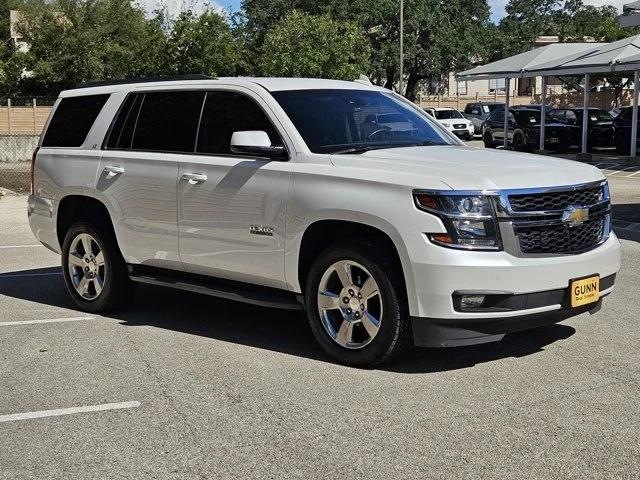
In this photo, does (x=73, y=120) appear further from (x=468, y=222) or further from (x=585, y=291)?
(x=585, y=291)

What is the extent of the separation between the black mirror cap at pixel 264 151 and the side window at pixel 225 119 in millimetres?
317

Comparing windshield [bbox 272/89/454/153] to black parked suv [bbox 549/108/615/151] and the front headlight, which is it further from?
black parked suv [bbox 549/108/615/151]

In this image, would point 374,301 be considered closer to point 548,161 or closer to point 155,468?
point 548,161

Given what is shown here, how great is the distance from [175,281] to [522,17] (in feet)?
281

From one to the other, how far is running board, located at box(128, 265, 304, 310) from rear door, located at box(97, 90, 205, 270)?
99 mm

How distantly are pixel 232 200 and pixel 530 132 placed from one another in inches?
1029

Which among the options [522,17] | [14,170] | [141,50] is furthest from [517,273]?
[522,17]

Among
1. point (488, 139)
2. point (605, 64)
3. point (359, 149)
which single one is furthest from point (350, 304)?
point (488, 139)

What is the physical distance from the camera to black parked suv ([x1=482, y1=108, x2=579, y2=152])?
101ft

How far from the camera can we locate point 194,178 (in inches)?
274

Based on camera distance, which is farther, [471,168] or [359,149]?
[359,149]

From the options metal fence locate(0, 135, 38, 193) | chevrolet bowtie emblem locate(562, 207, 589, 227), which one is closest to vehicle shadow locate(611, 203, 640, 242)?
chevrolet bowtie emblem locate(562, 207, 589, 227)

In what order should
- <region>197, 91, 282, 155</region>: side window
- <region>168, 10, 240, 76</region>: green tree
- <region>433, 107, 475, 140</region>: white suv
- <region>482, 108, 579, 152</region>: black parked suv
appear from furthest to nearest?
<region>168, 10, 240, 76</region>: green tree → <region>433, 107, 475, 140</region>: white suv → <region>482, 108, 579, 152</region>: black parked suv → <region>197, 91, 282, 155</region>: side window

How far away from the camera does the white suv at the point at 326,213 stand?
5652 millimetres
